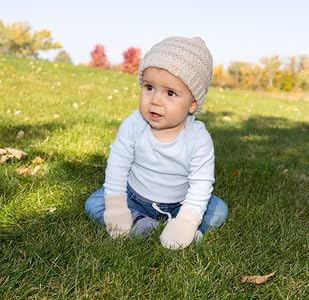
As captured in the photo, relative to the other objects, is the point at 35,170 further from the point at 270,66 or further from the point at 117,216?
the point at 270,66

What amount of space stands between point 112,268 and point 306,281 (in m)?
1.02

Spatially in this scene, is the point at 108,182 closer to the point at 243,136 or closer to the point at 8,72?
the point at 243,136

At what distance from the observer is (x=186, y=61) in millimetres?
2725

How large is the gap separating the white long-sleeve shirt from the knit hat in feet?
0.91

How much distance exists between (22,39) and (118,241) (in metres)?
76.0

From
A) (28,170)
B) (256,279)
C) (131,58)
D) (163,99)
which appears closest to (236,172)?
(28,170)

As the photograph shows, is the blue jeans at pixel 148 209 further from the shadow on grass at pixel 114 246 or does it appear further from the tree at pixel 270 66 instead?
the tree at pixel 270 66

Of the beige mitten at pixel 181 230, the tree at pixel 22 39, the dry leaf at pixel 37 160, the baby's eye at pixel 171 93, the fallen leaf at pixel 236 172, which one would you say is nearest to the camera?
the beige mitten at pixel 181 230

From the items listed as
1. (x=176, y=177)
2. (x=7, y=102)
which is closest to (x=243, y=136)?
(x=7, y=102)

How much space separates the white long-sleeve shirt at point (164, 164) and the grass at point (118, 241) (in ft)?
0.98

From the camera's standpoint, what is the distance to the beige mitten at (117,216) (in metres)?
2.75

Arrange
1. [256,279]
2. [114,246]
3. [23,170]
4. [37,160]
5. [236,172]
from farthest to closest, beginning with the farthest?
[236,172]
[37,160]
[23,170]
[114,246]
[256,279]

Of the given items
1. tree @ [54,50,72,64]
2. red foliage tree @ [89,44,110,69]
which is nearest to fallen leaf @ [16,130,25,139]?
red foliage tree @ [89,44,110,69]

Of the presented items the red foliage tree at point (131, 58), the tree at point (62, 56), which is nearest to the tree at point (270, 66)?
the red foliage tree at point (131, 58)
